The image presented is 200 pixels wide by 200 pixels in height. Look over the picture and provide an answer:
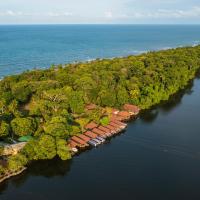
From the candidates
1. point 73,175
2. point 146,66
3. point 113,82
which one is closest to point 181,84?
point 146,66

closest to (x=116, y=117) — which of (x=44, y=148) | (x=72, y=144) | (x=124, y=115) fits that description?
(x=124, y=115)

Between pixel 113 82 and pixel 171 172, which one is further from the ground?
pixel 113 82

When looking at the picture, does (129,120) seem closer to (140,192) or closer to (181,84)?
(140,192)

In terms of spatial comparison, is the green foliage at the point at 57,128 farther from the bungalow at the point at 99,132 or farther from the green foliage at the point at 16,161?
the bungalow at the point at 99,132

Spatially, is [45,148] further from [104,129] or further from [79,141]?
[104,129]

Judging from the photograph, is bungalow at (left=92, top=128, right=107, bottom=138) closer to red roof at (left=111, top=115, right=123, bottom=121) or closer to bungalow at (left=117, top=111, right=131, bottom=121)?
red roof at (left=111, top=115, right=123, bottom=121)

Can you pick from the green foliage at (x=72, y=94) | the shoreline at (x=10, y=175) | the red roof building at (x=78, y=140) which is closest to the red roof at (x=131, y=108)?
the green foliage at (x=72, y=94)
